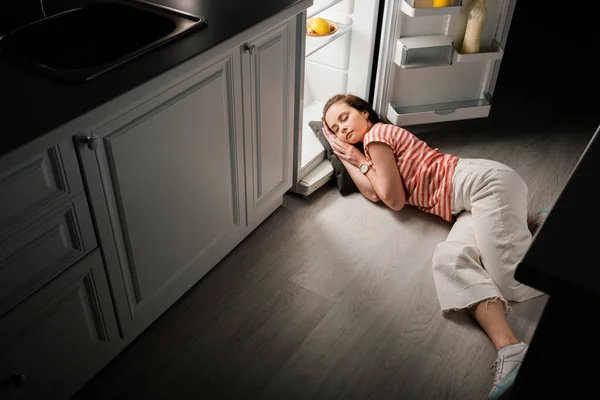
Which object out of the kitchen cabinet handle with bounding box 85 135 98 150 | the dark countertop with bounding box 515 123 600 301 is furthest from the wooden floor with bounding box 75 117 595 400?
the dark countertop with bounding box 515 123 600 301

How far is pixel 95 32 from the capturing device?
1959 millimetres

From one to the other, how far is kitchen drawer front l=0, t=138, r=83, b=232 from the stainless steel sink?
0.43 m

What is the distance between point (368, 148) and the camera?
8.28ft

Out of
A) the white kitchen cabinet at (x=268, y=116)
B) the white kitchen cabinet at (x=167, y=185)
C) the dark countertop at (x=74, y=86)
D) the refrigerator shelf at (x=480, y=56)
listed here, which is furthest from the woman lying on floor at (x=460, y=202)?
the dark countertop at (x=74, y=86)

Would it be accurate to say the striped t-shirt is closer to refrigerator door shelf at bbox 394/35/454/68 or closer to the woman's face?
the woman's face

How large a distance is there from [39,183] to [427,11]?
1725 millimetres

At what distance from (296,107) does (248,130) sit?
33cm

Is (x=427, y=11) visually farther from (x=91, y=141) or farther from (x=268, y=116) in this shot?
(x=91, y=141)

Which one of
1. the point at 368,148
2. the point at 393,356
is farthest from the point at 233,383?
the point at 368,148

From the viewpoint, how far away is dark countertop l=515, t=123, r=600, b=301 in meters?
0.72

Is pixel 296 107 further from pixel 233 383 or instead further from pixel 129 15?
pixel 233 383

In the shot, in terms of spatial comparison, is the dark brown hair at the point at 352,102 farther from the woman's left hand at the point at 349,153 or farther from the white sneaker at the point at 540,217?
the white sneaker at the point at 540,217

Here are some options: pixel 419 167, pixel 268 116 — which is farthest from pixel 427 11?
pixel 268 116

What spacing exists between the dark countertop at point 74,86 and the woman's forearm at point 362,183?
2.92 feet
